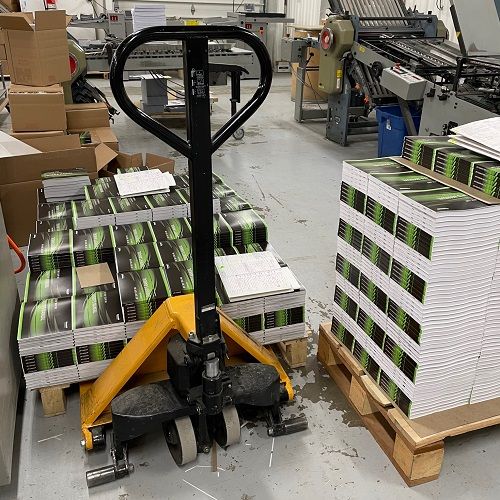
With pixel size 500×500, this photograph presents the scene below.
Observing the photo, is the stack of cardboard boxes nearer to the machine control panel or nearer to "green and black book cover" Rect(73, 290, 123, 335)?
"green and black book cover" Rect(73, 290, 123, 335)

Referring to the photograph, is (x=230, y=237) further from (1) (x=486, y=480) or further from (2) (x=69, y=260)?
(1) (x=486, y=480)

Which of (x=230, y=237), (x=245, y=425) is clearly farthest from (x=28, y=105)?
(x=245, y=425)

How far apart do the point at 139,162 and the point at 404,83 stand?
2.19 meters

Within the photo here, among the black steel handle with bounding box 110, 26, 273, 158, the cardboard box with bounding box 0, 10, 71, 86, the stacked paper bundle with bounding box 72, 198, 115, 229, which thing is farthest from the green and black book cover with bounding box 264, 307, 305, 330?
the cardboard box with bounding box 0, 10, 71, 86

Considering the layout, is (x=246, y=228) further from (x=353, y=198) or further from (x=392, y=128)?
(x=392, y=128)

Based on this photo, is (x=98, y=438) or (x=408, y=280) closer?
(x=408, y=280)

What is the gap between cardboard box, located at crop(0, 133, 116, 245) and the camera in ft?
10.4

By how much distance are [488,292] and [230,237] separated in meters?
1.21

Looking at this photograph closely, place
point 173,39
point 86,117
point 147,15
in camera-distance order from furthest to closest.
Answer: point 147,15 → point 86,117 → point 173,39

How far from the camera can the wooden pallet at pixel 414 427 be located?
162 centimetres

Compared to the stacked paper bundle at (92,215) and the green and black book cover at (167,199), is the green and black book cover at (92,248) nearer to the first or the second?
the stacked paper bundle at (92,215)

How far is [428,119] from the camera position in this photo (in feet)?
13.4

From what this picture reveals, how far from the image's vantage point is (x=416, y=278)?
150 centimetres

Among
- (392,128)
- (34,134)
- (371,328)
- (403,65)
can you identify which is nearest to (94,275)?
(371,328)
